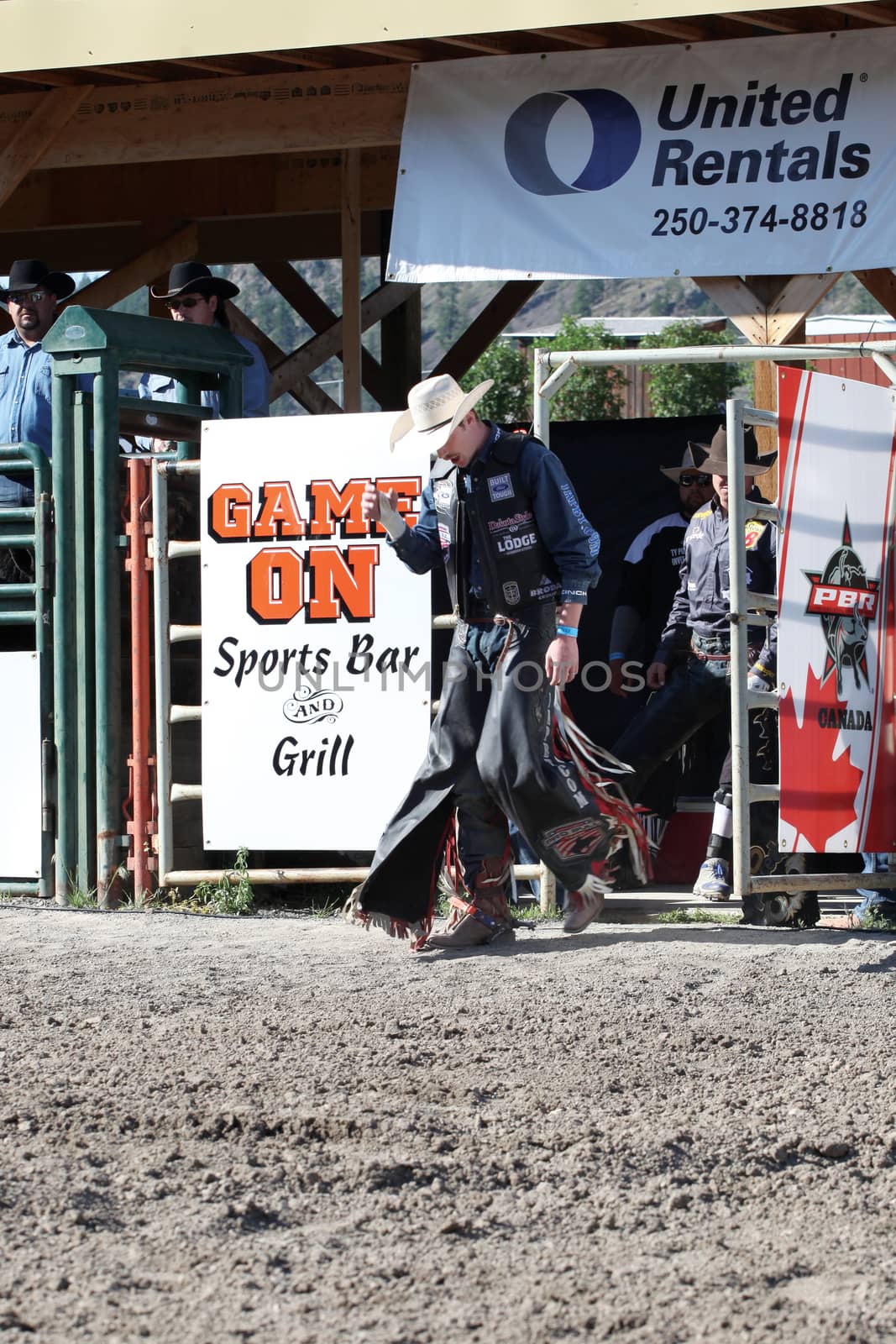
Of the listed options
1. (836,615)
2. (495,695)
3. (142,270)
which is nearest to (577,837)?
(495,695)

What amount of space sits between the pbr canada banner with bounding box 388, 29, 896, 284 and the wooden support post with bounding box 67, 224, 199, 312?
10.8 ft

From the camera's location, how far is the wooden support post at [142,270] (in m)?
11.8

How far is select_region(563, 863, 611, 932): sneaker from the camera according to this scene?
630 centimetres

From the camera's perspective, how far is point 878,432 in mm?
6832

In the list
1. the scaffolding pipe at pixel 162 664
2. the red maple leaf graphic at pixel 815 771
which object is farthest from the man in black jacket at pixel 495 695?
the scaffolding pipe at pixel 162 664

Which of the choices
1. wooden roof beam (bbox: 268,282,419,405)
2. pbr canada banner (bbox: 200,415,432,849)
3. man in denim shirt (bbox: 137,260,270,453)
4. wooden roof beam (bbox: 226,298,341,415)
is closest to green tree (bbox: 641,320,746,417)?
wooden roof beam (bbox: 226,298,341,415)

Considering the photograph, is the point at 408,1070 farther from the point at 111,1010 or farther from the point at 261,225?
the point at 261,225

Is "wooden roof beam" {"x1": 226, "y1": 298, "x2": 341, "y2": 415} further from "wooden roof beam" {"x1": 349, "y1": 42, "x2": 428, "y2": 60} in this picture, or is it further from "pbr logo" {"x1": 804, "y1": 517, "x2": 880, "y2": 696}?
"pbr logo" {"x1": 804, "y1": 517, "x2": 880, "y2": 696}

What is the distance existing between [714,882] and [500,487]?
6.78 feet

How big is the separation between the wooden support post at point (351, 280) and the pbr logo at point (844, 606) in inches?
181

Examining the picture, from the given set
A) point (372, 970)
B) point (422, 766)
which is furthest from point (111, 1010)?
point (422, 766)

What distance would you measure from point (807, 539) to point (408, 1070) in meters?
3.08

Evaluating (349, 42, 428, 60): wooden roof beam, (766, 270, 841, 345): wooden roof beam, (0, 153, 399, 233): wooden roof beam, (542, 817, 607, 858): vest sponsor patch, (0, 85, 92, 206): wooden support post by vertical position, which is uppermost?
(0, 153, 399, 233): wooden roof beam

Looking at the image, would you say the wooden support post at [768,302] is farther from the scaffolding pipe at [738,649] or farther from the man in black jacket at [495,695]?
the man in black jacket at [495,695]
